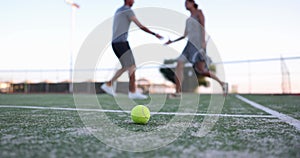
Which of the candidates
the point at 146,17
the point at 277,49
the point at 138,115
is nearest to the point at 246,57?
the point at 277,49

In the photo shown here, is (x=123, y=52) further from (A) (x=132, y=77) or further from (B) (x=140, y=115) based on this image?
(B) (x=140, y=115)

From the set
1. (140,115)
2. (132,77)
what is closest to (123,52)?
(132,77)

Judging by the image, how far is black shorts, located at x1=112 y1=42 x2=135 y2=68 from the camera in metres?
3.99

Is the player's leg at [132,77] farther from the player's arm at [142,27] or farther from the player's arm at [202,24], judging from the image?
the player's arm at [202,24]

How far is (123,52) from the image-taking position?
4.00m

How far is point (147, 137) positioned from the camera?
1236 millimetres

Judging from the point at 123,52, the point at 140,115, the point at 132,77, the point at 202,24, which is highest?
the point at 202,24

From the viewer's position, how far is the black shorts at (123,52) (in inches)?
157

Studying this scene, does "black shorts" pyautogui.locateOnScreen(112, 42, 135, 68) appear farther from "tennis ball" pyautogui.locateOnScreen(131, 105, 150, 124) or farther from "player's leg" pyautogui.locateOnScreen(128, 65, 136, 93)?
"tennis ball" pyautogui.locateOnScreen(131, 105, 150, 124)

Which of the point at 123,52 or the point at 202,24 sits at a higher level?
the point at 202,24

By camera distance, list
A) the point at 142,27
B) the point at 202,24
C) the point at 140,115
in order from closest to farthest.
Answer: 1. the point at 140,115
2. the point at 142,27
3. the point at 202,24

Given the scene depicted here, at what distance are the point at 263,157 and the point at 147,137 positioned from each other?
0.57 m

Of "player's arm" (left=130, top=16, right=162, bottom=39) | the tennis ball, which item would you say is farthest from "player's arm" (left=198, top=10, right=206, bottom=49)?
the tennis ball

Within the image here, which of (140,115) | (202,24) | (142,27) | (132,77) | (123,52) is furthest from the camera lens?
(202,24)
